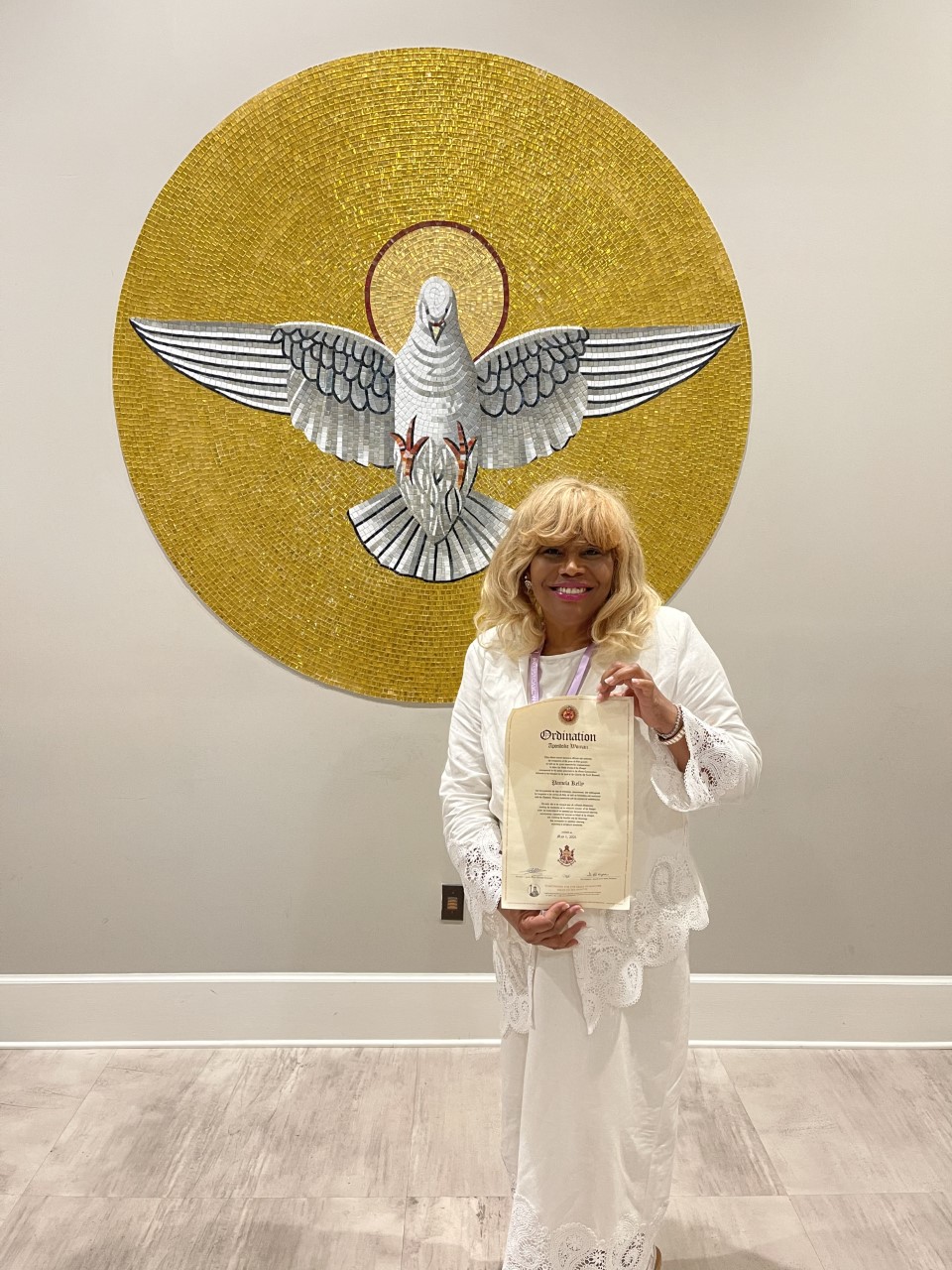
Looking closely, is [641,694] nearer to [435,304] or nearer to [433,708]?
[433,708]

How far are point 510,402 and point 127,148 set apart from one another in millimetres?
1112

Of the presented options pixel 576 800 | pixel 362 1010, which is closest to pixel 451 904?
pixel 362 1010

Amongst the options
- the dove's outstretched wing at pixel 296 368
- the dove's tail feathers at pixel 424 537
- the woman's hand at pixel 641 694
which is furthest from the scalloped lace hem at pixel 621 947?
the dove's outstretched wing at pixel 296 368

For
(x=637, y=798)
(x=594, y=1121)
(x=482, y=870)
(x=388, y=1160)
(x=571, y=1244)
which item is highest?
(x=637, y=798)

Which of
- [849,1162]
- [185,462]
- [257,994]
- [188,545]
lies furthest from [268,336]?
[849,1162]

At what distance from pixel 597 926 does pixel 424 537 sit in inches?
49.0

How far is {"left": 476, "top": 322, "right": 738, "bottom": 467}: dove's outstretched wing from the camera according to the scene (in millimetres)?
2605

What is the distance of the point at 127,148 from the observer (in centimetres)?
257

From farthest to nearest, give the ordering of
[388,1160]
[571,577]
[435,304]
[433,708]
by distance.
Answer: [433,708] < [435,304] < [388,1160] < [571,577]

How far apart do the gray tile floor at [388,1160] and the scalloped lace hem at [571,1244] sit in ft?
0.99

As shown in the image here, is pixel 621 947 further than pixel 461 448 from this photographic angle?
No

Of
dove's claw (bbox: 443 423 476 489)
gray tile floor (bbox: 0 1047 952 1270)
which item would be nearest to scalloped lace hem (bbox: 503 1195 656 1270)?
gray tile floor (bbox: 0 1047 952 1270)

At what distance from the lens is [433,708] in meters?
2.74

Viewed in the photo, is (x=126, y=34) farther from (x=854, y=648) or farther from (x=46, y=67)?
(x=854, y=648)
